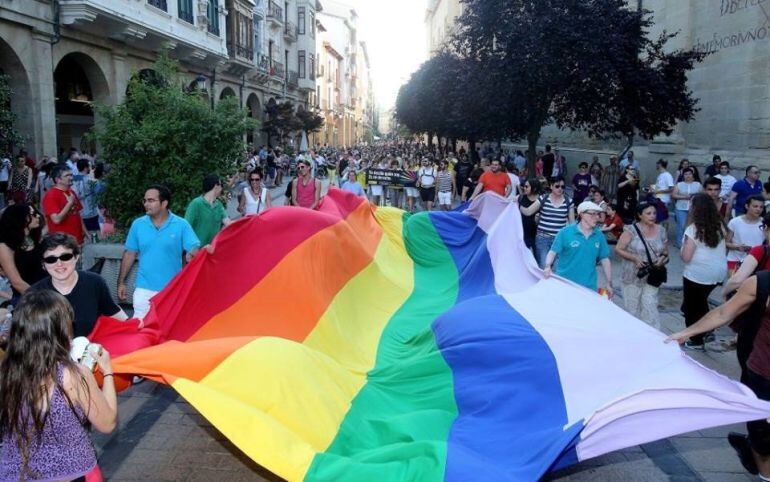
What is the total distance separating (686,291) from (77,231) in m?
7.16

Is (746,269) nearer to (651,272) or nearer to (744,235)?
(651,272)

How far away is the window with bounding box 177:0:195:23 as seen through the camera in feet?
83.7

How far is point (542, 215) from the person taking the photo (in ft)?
29.2

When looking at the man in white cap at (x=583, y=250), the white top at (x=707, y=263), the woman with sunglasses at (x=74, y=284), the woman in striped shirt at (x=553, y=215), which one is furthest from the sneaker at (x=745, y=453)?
the woman in striped shirt at (x=553, y=215)

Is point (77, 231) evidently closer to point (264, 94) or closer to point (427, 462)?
point (427, 462)

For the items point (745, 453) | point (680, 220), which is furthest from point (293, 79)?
point (745, 453)

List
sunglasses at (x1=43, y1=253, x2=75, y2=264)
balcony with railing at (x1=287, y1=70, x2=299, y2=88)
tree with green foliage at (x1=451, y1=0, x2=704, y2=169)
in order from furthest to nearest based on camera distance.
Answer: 1. balcony with railing at (x1=287, y1=70, x2=299, y2=88)
2. tree with green foliage at (x1=451, y1=0, x2=704, y2=169)
3. sunglasses at (x1=43, y1=253, x2=75, y2=264)

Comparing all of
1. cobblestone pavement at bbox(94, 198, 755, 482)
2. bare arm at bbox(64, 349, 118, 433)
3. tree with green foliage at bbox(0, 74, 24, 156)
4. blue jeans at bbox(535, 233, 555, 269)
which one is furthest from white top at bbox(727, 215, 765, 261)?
tree with green foliage at bbox(0, 74, 24, 156)

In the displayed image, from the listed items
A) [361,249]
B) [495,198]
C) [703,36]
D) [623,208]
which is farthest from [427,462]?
[703,36]

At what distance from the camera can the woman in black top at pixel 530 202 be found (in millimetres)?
9984

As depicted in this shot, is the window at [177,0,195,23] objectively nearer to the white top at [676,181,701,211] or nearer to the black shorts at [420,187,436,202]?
the black shorts at [420,187,436,202]

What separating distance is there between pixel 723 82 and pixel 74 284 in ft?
59.7

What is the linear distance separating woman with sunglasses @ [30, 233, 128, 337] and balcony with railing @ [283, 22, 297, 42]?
4791cm

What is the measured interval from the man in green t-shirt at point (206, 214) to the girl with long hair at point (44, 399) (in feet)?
14.7
